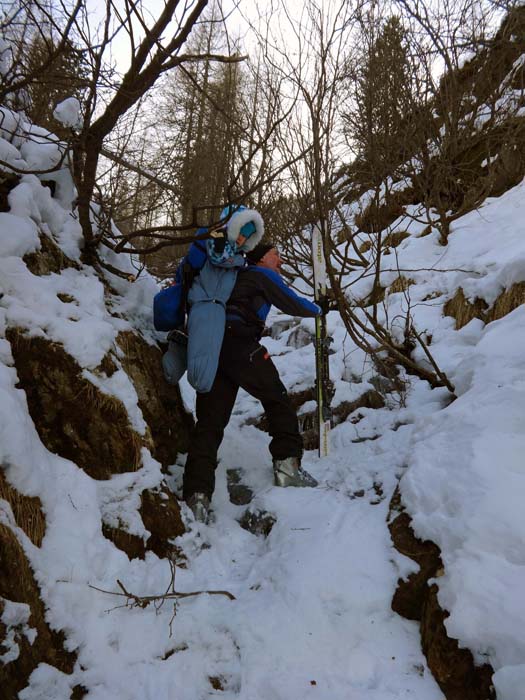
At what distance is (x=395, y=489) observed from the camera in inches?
96.9

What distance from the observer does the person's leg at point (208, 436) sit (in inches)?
106

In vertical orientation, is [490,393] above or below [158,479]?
above

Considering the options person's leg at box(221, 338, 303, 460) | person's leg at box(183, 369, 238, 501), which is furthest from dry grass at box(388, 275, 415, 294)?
person's leg at box(183, 369, 238, 501)

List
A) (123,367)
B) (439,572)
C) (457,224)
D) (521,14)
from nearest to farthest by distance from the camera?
1. (439,572)
2. (123,367)
3. (521,14)
4. (457,224)

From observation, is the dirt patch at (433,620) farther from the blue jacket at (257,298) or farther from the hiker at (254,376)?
the blue jacket at (257,298)

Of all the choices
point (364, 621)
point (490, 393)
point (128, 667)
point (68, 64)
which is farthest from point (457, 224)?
point (128, 667)

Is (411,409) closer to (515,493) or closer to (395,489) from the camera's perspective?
(395,489)

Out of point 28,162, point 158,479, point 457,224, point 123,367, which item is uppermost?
point 457,224

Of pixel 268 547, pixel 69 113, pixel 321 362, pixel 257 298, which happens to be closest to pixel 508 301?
pixel 321 362

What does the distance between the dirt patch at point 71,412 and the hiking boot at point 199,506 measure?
500 mm

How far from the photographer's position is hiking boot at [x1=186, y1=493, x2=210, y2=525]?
2.59m

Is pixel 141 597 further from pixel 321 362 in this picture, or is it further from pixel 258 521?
pixel 321 362

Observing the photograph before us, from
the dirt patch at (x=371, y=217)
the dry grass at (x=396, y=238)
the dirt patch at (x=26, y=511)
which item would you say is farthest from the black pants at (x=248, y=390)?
the dry grass at (x=396, y=238)

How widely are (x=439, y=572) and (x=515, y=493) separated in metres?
0.46
